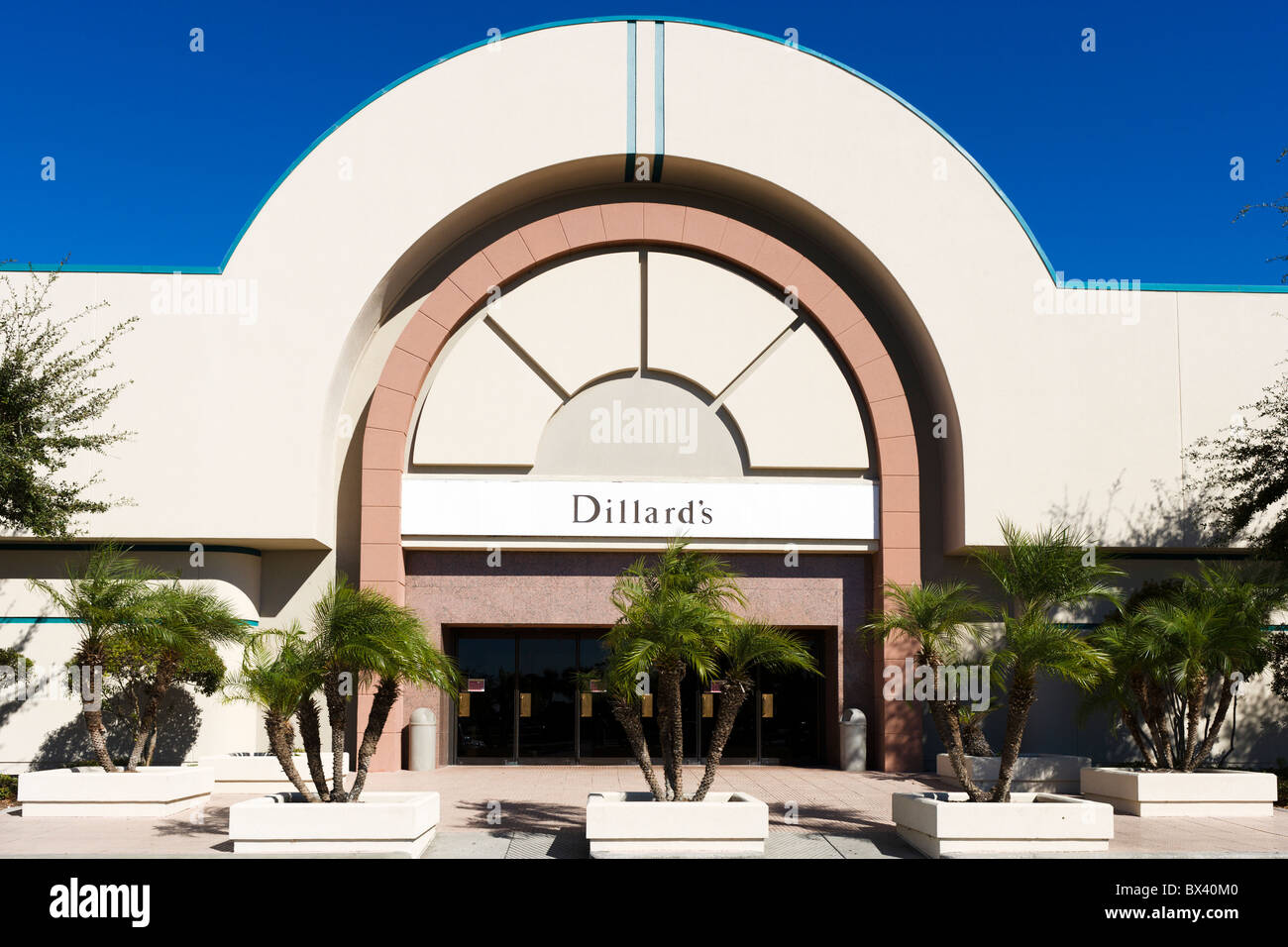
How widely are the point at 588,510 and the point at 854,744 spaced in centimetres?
717

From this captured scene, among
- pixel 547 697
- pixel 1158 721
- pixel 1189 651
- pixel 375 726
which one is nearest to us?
pixel 375 726

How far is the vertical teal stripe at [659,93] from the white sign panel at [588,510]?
700 centimetres

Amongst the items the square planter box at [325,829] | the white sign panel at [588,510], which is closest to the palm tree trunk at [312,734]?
the square planter box at [325,829]

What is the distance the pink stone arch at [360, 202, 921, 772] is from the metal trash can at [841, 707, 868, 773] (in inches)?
16.0

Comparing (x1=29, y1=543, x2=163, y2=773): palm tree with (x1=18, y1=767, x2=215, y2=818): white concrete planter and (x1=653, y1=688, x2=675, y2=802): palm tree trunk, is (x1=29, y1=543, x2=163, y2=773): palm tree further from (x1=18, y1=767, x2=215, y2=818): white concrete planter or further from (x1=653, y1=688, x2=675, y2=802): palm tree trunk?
(x1=653, y1=688, x2=675, y2=802): palm tree trunk

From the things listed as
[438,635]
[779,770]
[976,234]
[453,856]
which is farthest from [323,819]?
[976,234]

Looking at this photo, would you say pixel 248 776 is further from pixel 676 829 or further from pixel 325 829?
pixel 676 829

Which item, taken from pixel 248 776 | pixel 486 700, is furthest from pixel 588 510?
pixel 248 776

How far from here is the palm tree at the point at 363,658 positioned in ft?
43.0

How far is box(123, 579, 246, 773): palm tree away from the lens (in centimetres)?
1738

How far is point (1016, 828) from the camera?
42.8 ft

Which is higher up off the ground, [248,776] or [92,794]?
[92,794]

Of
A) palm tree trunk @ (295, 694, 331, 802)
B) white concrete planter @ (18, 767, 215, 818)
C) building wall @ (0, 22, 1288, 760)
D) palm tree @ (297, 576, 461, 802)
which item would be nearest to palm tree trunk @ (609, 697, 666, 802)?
palm tree @ (297, 576, 461, 802)

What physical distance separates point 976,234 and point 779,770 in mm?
11842
